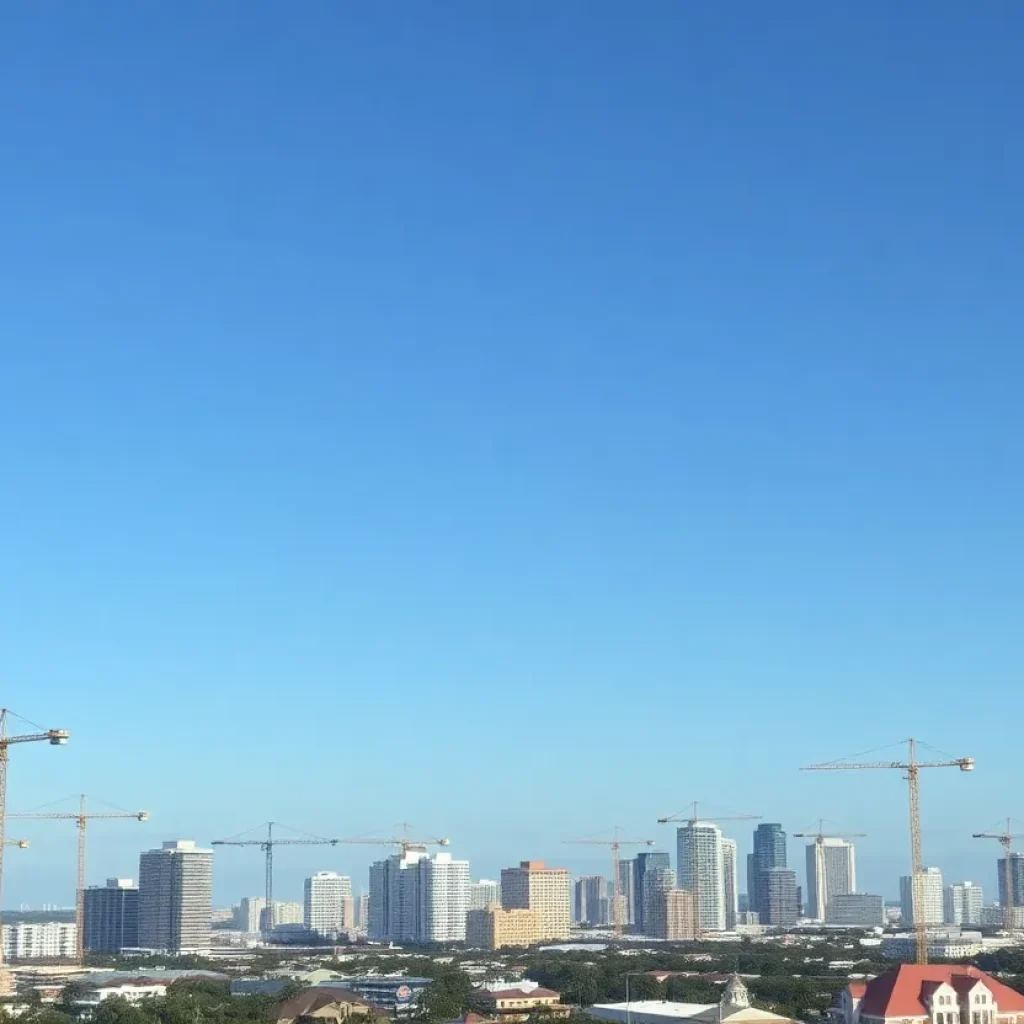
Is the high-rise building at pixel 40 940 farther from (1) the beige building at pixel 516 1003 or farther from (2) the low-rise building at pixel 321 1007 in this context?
(2) the low-rise building at pixel 321 1007

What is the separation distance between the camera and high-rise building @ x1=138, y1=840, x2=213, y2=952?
635 ft

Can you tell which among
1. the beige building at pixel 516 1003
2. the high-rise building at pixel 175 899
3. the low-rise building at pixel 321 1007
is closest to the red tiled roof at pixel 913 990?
the beige building at pixel 516 1003

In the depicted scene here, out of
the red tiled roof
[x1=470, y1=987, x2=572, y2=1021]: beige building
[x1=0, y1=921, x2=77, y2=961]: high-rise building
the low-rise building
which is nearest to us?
the red tiled roof

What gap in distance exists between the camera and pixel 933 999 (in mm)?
61906

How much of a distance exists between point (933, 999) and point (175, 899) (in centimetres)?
14742

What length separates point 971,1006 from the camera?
62.5 metres

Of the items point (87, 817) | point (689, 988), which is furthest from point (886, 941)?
point (87, 817)

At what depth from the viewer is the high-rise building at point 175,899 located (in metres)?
194

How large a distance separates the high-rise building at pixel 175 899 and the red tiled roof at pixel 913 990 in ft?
467

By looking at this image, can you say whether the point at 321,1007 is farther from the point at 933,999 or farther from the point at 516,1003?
the point at 933,999

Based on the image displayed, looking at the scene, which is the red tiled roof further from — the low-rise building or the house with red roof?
the low-rise building

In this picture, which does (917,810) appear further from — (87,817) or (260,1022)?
(87,817)

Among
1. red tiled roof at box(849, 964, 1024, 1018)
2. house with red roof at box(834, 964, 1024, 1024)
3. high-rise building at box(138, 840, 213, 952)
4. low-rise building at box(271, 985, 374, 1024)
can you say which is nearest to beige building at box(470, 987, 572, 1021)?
low-rise building at box(271, 985, 374, 1024)

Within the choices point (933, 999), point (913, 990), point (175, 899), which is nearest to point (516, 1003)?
point (913, 990)
